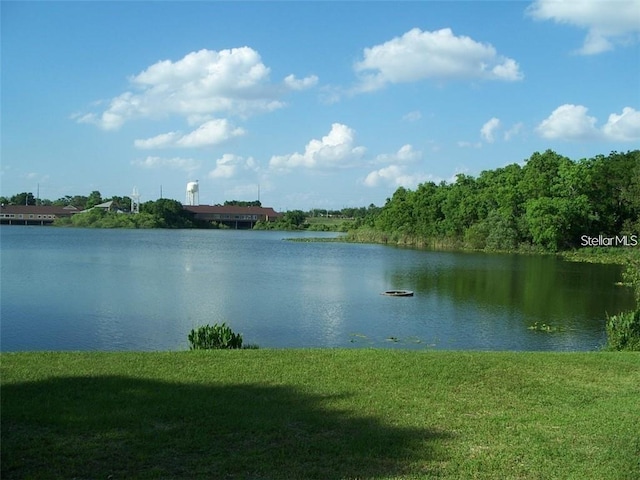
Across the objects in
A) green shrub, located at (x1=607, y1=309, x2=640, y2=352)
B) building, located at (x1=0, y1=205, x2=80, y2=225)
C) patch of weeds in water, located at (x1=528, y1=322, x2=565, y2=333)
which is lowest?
patch of weeds in water, located at (x1=528, y1=322, x2=565, y2=333)

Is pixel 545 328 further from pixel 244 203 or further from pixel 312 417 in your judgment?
pixel 244 203

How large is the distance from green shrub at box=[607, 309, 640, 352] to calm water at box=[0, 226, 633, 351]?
3663 millimetres

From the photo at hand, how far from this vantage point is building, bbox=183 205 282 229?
14162cm

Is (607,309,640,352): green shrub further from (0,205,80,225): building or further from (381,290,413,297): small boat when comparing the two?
(0,205,80,225): building

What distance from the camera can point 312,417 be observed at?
6918mm

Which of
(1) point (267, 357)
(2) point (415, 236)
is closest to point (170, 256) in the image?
(2) point (415, 236)

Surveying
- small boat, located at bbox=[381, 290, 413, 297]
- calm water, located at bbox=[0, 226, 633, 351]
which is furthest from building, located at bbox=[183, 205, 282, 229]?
small boat, located at bbox=[381, 290, 413, 297]

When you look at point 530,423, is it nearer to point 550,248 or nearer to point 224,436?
point 224,436

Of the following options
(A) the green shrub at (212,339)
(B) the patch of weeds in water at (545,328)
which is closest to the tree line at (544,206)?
(B) the patch of weeds in water at (545,328)

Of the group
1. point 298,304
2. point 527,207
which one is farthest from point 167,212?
point 298,304

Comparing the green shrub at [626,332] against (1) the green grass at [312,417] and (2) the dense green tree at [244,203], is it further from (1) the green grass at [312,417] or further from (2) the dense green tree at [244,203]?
(2) the dense green tree at [244,203]

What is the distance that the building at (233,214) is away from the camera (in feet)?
465

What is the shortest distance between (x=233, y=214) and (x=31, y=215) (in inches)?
1740

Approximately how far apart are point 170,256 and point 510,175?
138 feet
